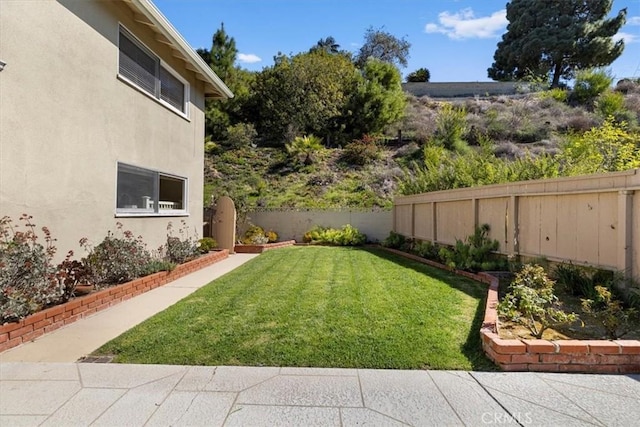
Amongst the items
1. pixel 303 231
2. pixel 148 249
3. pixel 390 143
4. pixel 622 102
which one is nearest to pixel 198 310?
pixel 148 249

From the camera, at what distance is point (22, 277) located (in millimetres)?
4258

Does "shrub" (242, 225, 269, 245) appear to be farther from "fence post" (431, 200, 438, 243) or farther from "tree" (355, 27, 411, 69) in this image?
"tree" (355, 27, 411, 69)

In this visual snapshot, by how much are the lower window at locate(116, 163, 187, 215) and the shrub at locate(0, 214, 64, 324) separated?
2578 mm

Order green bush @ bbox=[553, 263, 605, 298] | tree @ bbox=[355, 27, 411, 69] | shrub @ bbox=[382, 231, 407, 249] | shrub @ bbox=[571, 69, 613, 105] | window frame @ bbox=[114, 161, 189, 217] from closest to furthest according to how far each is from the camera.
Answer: green bush @ bbox=[553, 263, 605, 298], window frame @ bbox=[114, 161, 189, 217], shrub @ bbox=[382, 231, 407, 249], shrub @ bbox=[571, 69, 613, 105], tree @ bbox=[355, 27, 411, 69]

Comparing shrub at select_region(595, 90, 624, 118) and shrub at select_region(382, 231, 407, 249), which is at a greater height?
shrub at select_region(595, 90, 624, 118)

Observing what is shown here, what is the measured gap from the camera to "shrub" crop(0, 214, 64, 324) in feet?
13.0

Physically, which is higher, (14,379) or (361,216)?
(361,216)

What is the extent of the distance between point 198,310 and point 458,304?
3533 mm

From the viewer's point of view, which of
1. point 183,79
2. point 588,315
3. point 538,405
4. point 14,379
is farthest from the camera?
point 183,79

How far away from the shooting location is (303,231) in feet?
51.9

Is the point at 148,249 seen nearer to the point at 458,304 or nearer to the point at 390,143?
the point at 458,304

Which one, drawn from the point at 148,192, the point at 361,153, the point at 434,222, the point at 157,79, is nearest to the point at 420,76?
the point at 361,153

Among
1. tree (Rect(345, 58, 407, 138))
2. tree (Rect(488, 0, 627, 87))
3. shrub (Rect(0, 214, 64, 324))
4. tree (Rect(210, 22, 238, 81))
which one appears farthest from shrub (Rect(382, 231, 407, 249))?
tree (Rect(488, 0, 627, 87))

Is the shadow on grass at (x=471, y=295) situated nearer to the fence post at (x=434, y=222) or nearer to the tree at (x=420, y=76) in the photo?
the fence post at (x=434, y=222)
